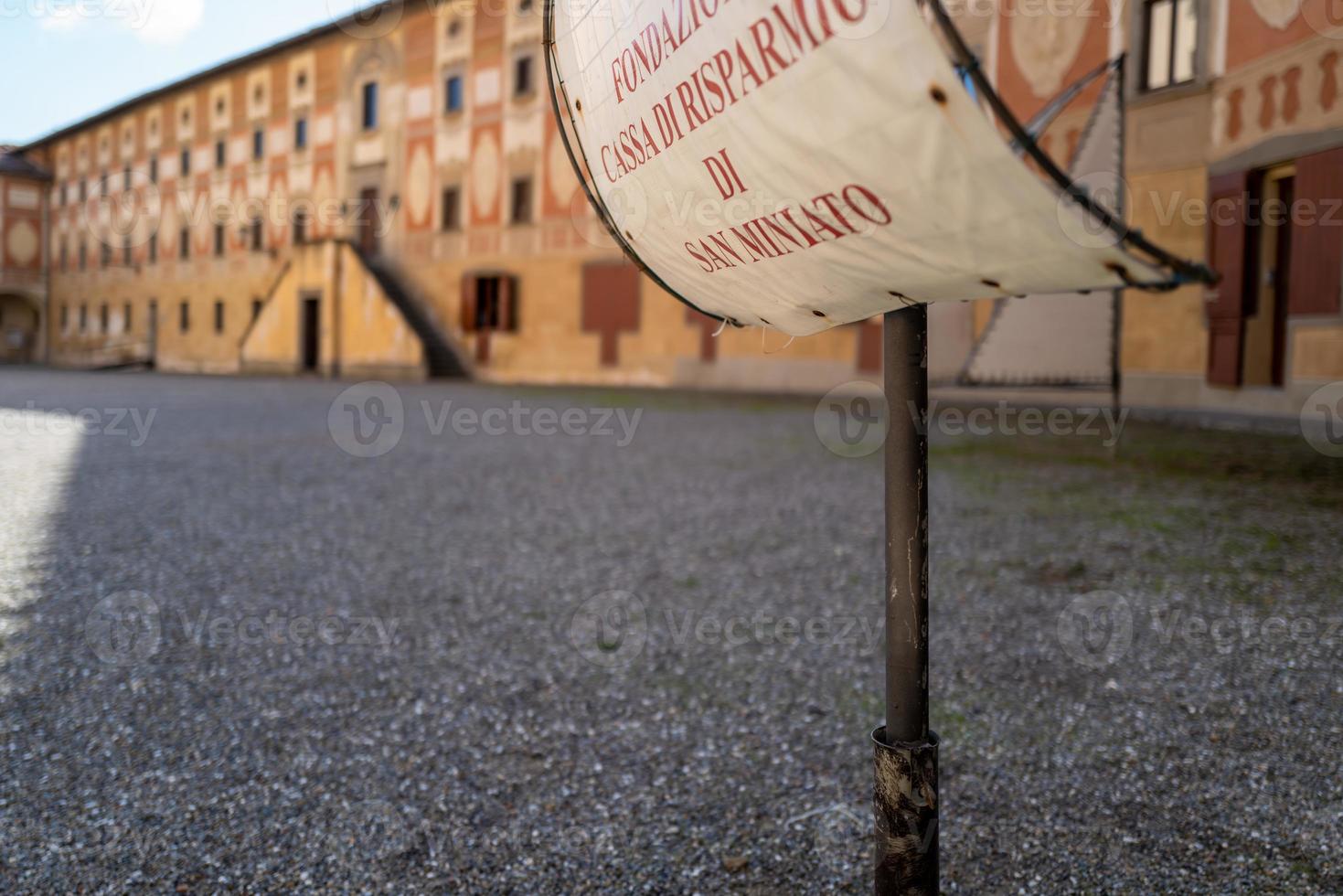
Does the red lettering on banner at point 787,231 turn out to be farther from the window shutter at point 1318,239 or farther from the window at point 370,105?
the window at point 370,105

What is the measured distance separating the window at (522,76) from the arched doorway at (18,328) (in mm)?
31312

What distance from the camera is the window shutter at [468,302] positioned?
23.5m

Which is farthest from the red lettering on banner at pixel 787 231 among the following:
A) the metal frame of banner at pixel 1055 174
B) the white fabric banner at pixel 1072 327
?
the white fabric banner at pixel 1072 327

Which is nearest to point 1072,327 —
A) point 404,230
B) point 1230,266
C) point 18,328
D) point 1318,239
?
point 1318,239

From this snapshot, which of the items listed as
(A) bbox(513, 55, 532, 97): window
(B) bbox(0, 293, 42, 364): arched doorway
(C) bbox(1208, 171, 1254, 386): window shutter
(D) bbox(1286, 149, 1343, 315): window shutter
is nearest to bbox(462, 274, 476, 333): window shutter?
(A) bbox(513, 55, 532, 97): window

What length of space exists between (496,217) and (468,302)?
7.15 feet

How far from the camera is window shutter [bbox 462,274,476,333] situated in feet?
76.9

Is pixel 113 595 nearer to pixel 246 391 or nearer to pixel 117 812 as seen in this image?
pixel 117 812

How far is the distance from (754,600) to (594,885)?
2.26 m

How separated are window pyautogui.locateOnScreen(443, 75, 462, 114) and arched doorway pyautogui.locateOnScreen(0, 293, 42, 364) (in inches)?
1131

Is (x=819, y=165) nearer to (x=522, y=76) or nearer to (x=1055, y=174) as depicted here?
(x=1055, y=174)

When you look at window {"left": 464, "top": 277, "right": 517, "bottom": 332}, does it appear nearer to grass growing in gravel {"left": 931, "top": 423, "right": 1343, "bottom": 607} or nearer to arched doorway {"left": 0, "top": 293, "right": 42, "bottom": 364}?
grass growing in gravel {"left": 931, "top": 423, "right": 1343, "bottom": 607}

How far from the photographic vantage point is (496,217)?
911 inches

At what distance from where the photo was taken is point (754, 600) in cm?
425
